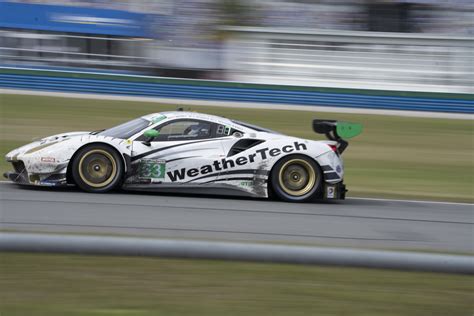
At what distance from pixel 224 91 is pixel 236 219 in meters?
15.1

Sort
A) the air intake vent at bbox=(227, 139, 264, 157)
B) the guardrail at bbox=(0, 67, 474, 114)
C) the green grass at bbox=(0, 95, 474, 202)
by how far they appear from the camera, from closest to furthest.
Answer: the air intake vent at bbox=(227, 139, 264, 157)
the green grass at bbox=(0, 95, 474, 202)
the guardrail at bbox=(0, 67, 474, 114)

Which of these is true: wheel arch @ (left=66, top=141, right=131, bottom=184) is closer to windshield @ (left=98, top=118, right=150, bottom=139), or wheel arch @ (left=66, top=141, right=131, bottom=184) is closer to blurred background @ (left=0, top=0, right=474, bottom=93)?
windshield @ (left=98, top=118, right=150, bottom=139)

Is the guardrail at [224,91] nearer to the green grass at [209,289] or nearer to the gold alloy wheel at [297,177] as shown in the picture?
the gold alloy wheel at [297,177]

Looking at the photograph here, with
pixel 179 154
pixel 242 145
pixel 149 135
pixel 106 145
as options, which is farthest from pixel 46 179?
pixel 242 145

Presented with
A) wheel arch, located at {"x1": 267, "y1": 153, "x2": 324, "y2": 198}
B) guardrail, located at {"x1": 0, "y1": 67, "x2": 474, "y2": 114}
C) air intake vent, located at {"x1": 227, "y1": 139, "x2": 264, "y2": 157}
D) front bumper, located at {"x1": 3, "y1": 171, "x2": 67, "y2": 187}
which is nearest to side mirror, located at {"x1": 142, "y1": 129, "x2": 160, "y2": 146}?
air intake vent, located at {"x1": 227, "y1": 139, "x2": 264, "y2": 157}

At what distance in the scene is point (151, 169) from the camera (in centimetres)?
904

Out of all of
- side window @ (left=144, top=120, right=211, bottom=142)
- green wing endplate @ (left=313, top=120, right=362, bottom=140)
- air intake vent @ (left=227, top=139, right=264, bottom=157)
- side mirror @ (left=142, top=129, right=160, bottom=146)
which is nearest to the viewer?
side mirror @ (left=142, top=129, right=160, bottom=146)

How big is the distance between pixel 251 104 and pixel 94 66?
6.82 meters

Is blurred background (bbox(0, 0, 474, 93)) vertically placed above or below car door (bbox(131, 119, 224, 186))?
above

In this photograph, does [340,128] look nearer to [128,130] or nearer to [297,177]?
[297,177]

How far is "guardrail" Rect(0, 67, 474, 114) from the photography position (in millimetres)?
22484

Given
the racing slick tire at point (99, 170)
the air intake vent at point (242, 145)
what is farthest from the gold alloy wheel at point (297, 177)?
the racing slick tire at point (99, 170)

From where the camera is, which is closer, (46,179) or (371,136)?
(46,179)

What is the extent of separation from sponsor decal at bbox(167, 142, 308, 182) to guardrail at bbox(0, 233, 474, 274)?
4.64 metres
